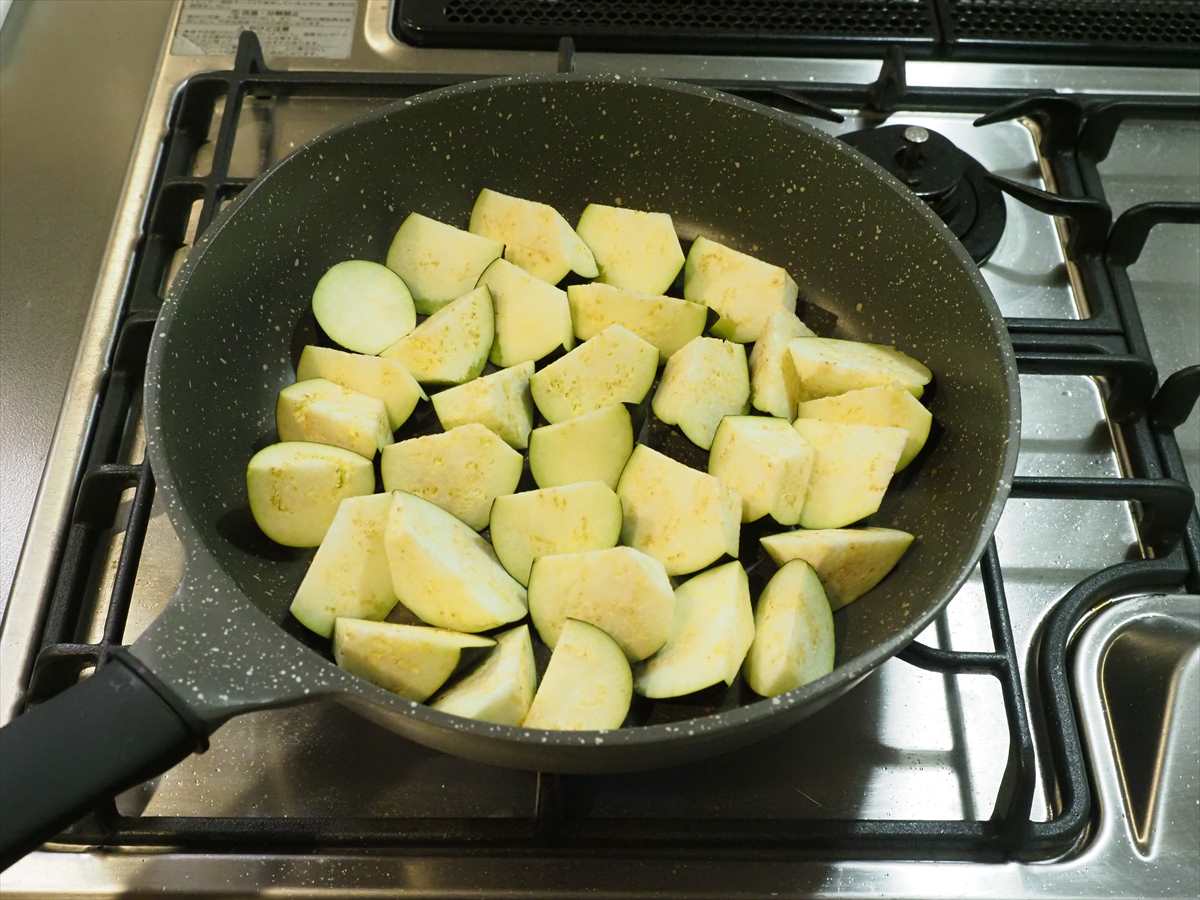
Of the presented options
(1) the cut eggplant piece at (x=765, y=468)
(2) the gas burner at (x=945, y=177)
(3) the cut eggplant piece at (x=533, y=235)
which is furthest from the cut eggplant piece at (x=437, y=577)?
A: (2) the gas burner at (x=945, y=177)

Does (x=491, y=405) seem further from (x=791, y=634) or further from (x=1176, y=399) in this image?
(x=1176, y=399)

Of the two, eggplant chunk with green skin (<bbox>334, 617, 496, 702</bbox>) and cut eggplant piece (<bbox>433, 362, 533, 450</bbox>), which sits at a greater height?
cut eggplant piece (<bbox>433, 362, 533, 450</bbox>)

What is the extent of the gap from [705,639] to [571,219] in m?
0.56

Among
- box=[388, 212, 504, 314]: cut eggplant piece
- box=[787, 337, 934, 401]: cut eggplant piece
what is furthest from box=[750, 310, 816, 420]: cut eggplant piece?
box=[388, 212, 504, 314]: cut eggplant piece

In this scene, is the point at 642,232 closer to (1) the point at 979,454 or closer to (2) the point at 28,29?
(1) the point at 979,454

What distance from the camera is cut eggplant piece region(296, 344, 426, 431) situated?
3.28 ft

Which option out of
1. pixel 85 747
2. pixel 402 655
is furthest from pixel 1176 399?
pixel 85 747

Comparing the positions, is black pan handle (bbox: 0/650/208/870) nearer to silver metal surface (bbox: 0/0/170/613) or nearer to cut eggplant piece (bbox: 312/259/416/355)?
silver metal surface (bbox: 0/0/170/613)

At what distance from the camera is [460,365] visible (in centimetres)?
103

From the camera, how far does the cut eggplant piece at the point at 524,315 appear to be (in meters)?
1.06

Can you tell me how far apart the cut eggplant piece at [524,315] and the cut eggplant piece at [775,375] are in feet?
0.67

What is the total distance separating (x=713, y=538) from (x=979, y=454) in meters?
0.25

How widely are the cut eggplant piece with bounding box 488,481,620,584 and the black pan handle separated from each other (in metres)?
0.35

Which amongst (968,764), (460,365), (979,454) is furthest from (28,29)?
(968,764)
